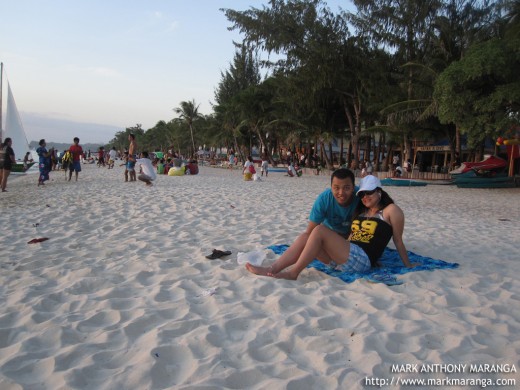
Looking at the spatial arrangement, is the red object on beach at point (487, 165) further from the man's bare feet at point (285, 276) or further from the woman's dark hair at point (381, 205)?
the man's bare feet at point (285, 276)

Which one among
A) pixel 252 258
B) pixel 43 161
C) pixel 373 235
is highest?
pixel 43 161

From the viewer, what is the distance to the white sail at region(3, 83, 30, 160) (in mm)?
33500

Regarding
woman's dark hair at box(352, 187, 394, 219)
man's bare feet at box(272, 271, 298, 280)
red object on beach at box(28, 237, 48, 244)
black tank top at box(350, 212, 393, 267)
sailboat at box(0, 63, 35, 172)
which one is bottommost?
red object on beach at box(28, 237, 48, 244)

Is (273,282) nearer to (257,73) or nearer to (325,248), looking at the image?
(325,248)

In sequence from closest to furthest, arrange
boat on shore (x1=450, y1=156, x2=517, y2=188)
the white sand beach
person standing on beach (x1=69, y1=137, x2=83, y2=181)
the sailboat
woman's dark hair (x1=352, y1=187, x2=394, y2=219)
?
the white sand beach → woman's dark hair (x1=352, y1=187, x2=394, y2=219) → person standing on beach (x1=69, y1=137, x2=83, y2=181) → boat on shore (x1=450, y1=156, x2=517, y2=188) → the sailboat

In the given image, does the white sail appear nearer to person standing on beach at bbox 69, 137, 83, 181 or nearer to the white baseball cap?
person standing on beach at bbox 69, 137, 83, 181

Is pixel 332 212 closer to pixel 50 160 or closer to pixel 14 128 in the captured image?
pixel 50 160

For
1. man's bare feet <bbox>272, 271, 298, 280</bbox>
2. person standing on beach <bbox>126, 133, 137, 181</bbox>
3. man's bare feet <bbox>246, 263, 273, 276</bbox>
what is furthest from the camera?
person standing on beach <bbox>126, 133, 137, 181</bbox>

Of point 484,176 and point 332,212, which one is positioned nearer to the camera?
point 332,212

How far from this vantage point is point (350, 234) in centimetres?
373

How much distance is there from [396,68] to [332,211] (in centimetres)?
2116

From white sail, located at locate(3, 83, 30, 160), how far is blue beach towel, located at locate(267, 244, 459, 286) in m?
37.5

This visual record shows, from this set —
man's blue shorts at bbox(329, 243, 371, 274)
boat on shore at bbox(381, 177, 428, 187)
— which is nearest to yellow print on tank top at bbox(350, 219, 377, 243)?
man's blue shorts at bbox(329, 243, 371, 274)

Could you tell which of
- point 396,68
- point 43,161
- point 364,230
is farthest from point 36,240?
point 396,68
